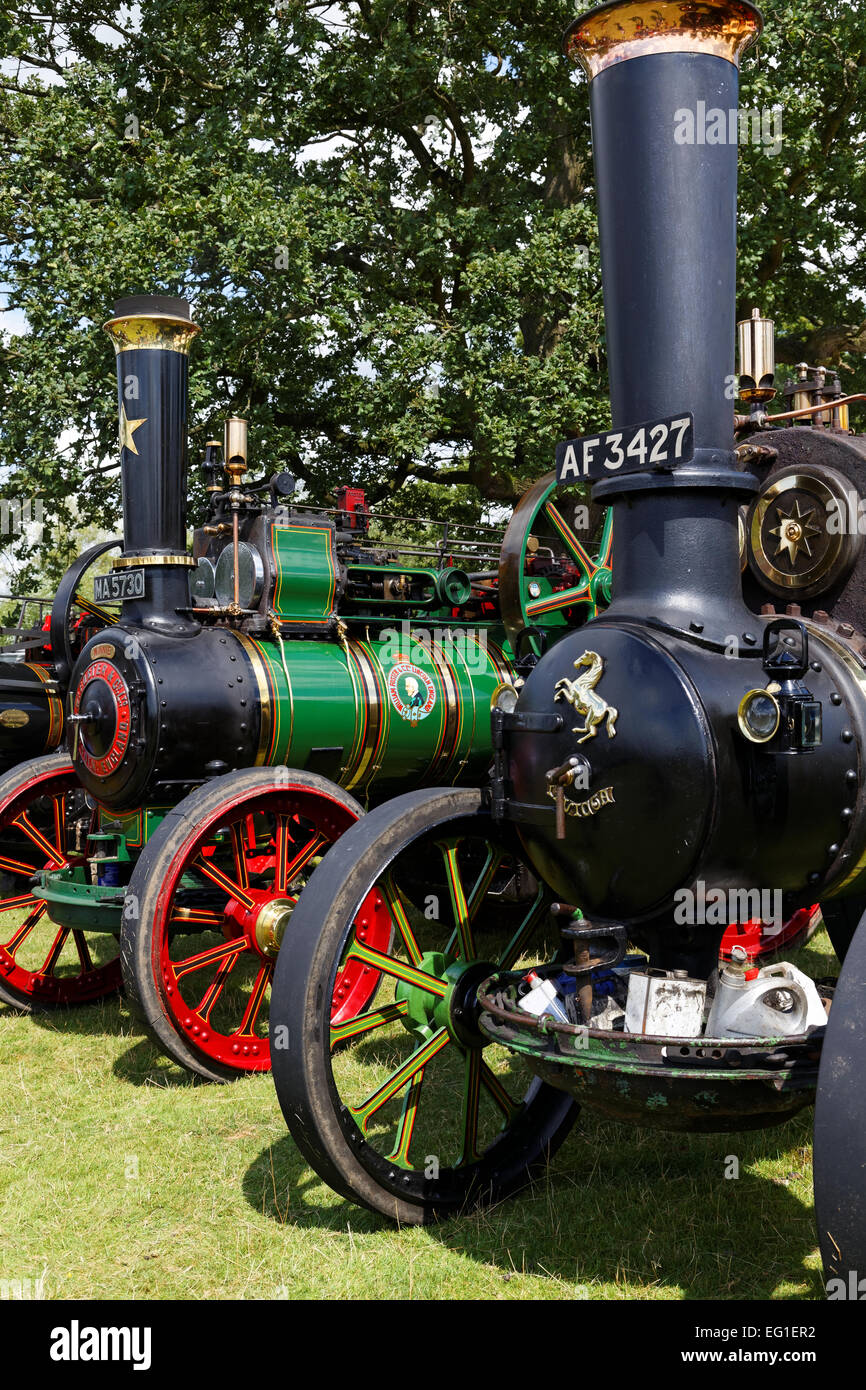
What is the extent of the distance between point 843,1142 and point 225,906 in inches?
130

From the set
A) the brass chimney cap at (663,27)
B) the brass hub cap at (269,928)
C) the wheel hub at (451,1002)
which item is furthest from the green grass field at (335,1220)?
the brass chimney cap at (663,27)

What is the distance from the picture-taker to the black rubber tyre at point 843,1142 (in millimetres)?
2152

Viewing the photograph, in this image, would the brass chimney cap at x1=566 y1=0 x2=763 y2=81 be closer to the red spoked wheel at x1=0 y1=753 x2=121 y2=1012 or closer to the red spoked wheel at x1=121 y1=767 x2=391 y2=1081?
the red spoked wheel at x1=121 y1=767 x2=391 y2=1081

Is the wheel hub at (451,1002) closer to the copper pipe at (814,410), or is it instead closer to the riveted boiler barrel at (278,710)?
the copper pipe at (814,410)

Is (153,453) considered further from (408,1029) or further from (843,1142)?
(843,1142)

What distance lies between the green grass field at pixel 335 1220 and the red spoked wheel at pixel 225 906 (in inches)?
10.5

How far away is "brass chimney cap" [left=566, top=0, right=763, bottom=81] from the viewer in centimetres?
291

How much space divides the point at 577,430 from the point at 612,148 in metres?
8.44

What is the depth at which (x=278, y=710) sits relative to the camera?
5832 mm

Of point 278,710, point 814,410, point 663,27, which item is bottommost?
point 278,710

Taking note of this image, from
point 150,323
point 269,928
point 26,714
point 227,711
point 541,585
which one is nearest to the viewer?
point 269,928

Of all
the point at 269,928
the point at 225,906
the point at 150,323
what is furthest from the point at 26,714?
the point at 269,928

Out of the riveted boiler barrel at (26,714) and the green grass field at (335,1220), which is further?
the riveted boiler barrel at (26,714)

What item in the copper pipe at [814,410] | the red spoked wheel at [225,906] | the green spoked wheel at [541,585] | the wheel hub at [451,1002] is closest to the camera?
the wheel hub at [451,1002]
